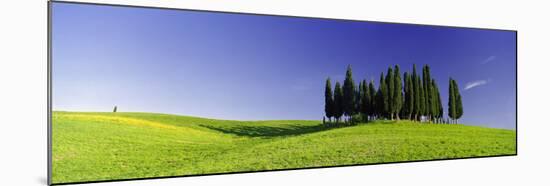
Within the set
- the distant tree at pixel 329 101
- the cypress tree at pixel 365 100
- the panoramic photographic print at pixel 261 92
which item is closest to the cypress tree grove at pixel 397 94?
the panoramic photographic print at pixel 261 92

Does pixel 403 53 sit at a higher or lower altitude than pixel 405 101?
higher

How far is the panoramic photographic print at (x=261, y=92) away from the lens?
21.3 ft

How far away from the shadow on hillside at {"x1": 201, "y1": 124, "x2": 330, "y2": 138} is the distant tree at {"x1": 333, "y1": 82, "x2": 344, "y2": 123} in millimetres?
264

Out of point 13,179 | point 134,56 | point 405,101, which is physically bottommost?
point 13,179

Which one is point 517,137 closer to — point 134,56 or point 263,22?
point 263,22

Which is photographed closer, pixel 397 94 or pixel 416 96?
pixel 397 94

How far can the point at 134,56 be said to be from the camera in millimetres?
6680

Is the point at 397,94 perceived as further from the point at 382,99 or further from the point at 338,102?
the point at 338,102

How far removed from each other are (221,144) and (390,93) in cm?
266

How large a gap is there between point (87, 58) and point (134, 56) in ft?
1.79

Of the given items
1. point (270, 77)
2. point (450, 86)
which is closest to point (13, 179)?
point (270, 77)

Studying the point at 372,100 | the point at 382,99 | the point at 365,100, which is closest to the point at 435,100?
the point at 382,99

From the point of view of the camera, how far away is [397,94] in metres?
8.23

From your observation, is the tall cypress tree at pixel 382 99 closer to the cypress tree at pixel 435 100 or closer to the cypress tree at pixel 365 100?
the cypress tree at pixel 365 100
